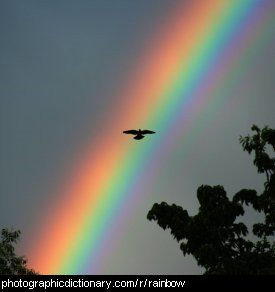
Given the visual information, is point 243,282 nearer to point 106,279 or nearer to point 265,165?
point 106,279

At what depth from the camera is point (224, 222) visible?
71.4ft

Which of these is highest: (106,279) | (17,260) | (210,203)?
(210,203)

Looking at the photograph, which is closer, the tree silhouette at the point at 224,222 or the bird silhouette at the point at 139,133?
the bird silhouette at the point at 139,133

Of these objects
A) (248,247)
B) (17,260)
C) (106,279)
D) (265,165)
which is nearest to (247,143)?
(265,165)

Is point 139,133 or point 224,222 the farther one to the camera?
point 224,222

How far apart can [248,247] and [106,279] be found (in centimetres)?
1233

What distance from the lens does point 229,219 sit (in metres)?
21.8

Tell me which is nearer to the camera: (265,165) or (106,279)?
(106,279)

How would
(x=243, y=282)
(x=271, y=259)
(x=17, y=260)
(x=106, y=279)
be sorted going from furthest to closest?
(x=17, y=260), (x=271, y=259), (x=106, y=279), (x=243, y=282)

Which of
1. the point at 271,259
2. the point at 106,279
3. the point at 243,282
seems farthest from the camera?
the point at 271,259

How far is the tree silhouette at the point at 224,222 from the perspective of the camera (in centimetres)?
2075

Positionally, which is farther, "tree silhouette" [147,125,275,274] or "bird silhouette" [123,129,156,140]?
"tree silhouette" [147,125,275,274]

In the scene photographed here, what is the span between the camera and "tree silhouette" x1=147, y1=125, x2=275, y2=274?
20750mm

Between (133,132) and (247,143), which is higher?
(247,143)
